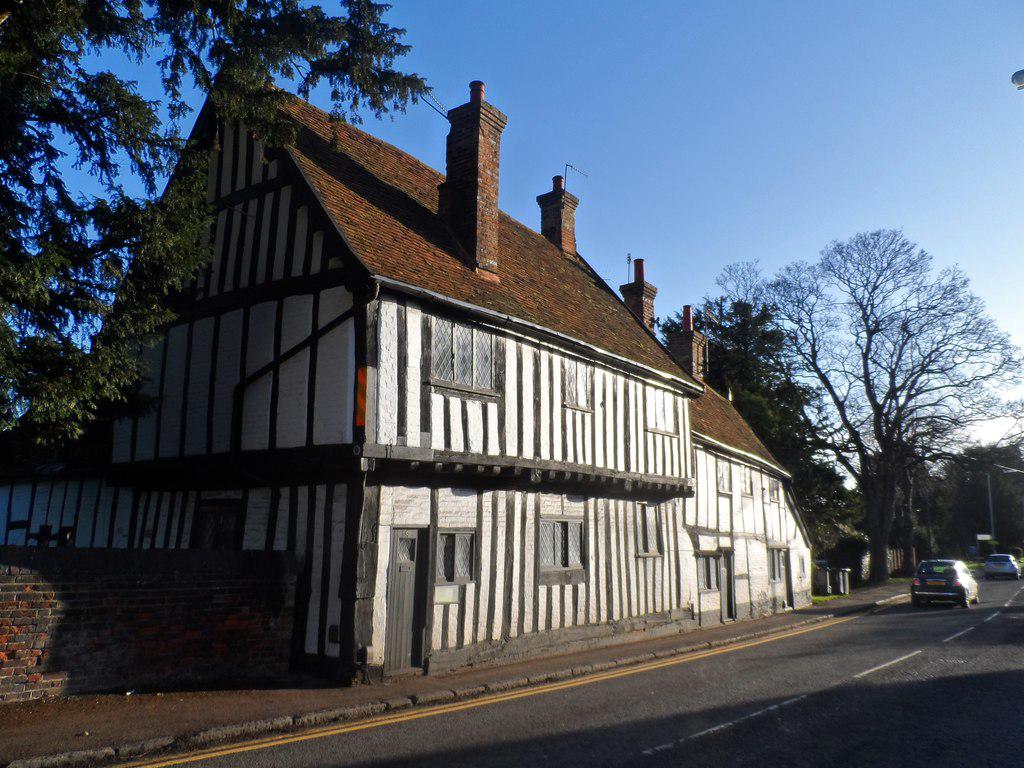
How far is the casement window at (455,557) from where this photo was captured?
1061 cm

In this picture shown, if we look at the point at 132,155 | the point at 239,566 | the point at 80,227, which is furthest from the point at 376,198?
the point at 239,566

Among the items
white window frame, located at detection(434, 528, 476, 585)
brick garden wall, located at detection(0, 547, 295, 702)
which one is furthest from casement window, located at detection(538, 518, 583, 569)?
brick garden wall, located at detection(0, 547, 295, 702)

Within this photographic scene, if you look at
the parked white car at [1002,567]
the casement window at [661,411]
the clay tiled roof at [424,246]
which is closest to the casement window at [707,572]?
the casement window at [661,411]

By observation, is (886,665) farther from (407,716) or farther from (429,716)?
(407,716)

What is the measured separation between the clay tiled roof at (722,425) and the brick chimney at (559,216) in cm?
549

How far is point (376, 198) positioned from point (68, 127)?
4.52m

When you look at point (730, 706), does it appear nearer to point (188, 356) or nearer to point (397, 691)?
point (397, 691)

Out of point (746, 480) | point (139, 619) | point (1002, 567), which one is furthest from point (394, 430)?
point (1002, 567)

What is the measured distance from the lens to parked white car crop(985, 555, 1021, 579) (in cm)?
4291

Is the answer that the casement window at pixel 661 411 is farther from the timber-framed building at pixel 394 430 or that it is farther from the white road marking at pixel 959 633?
the white road marking at pixel 959 633

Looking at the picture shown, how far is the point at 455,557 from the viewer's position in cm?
1082

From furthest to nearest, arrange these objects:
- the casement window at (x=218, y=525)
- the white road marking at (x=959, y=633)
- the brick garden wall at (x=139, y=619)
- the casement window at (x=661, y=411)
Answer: the casement window at (x=661, y=411) < the white road marking at (x=959, y=633) < the casement window at (x=218, y=525) < the brick garden wall at (x=139, y=619)

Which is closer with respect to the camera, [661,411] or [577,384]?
[577,384]

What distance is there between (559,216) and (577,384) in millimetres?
7861
